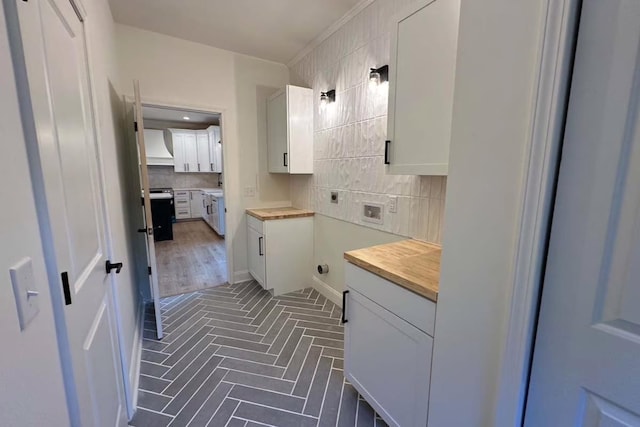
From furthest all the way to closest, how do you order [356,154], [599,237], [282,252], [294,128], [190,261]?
[190,261] < [282,252] < [294,128] < [356,154] < [599,237]

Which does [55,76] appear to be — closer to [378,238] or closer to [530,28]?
[530,28]

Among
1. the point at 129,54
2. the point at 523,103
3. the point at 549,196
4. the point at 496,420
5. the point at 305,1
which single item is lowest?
the point at 496,420

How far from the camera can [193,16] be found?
7.84 feet

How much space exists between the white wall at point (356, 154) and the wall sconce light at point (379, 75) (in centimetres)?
5

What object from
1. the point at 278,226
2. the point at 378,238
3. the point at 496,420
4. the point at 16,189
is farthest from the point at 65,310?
the point at 278,226

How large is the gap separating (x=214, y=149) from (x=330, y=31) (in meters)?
5.32

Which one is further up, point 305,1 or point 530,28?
point 305,1

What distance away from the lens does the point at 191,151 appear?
713cm

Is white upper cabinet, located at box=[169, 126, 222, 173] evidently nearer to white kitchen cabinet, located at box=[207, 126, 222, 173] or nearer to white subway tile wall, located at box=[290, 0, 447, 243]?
white kitchen cabinet, located at box=[207, 126, 222, 173]

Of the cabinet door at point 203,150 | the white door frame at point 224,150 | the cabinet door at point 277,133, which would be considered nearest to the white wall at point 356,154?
the cabinet door at point 277,133

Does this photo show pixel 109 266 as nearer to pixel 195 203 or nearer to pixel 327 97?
pixel 327 97

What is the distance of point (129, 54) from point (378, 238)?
301 cm

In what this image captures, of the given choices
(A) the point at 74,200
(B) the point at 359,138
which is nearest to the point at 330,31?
(B) the point at 359,138

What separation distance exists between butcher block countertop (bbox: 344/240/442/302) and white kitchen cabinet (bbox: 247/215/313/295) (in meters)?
1.51
